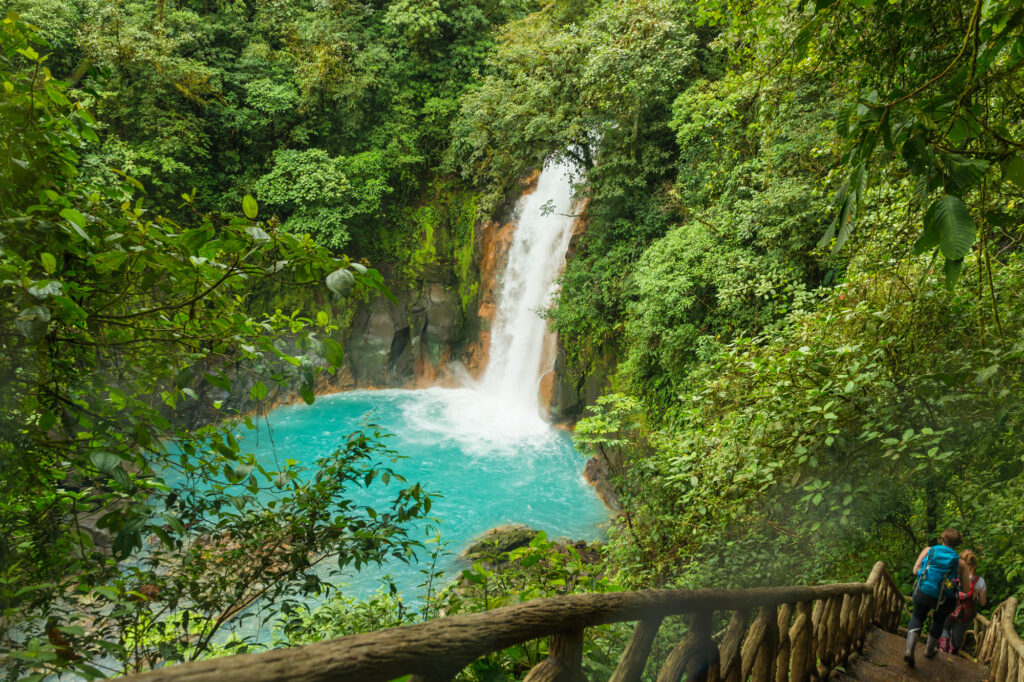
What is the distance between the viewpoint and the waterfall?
1450 centimetres

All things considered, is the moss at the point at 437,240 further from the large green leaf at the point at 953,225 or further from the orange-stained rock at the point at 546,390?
the large green leaf at the point at 953,225

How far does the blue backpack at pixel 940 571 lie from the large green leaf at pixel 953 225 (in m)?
4.18

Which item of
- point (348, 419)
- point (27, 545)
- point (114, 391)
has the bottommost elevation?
point (348, 419)

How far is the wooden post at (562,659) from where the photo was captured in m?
1.18

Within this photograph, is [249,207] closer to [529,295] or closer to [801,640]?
[801,640]

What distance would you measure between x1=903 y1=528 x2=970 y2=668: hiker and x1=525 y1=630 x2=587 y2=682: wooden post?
4.32m

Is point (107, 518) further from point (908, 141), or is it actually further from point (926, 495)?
point (926, 495)

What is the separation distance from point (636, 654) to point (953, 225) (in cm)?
128

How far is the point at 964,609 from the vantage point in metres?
4.33

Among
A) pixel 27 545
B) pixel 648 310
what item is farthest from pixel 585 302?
pixel 27 545

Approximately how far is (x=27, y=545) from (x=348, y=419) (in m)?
13.2

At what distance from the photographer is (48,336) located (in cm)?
183

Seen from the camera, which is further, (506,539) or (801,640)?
(506,539)

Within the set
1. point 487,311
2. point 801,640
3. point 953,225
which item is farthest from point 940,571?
point 487,311
